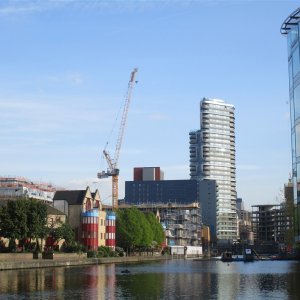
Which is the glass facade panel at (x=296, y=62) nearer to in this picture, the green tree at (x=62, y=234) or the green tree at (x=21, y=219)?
the green tree at (x=21, y=219)

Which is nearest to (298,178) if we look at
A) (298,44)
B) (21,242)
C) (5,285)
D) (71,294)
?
(298,44)

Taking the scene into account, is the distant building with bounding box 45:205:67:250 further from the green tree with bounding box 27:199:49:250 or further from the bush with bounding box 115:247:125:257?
the green tree with bounding box 27:199:49:250

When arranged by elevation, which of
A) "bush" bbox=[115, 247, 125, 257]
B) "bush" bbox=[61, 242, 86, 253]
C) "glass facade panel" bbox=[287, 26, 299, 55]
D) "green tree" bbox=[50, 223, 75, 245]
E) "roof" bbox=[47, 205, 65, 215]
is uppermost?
"glass facade panel" bbox=[287, 26, 299, 55]

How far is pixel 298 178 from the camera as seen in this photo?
61.7 meters

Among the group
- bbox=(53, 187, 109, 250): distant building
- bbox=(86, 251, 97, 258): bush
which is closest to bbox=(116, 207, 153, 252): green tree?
bbox=(53, 187, 109, 250): distant building

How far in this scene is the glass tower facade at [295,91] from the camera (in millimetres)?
61750

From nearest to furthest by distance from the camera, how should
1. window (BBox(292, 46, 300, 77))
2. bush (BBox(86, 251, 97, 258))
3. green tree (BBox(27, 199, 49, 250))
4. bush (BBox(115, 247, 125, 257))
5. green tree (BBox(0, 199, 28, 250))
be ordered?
window (BBox(292, 46, 300, 77))
green tree (BBox(0, 199, 28, 250))
green tree (BBox(27, 199, 49, 250))
bush (BBox(86, 251, 97, 258))
bush (BBox(115, 247, 125, 257))

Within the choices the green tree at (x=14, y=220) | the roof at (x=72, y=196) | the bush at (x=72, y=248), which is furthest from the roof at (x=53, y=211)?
the green tree at (x=14, y=220)

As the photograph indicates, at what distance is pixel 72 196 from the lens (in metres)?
181

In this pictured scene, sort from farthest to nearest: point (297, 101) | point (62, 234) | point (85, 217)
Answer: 1. point (85, 217)
2. point (62, 234)
3. point (297, 101)

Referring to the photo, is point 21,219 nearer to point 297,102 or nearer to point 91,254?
point 91,254

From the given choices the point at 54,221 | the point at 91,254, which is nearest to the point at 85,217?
the point at 54,221

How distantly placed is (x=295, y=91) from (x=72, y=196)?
125582mm

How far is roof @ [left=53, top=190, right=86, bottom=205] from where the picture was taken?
178 metres
